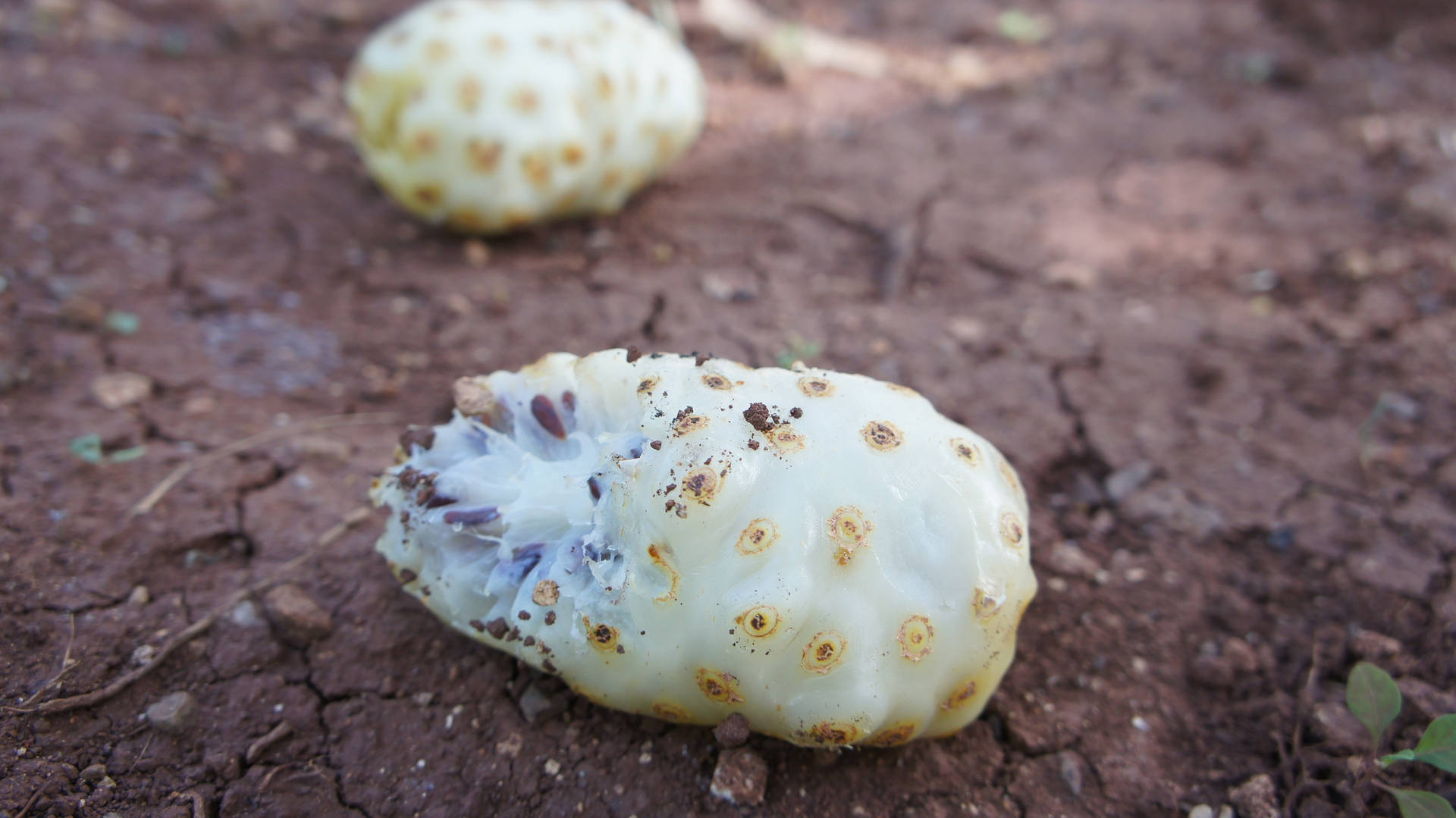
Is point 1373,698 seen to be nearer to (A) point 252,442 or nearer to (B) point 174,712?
(B) point 174,712

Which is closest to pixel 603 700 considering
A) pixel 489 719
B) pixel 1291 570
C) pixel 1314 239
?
pixel 489 719

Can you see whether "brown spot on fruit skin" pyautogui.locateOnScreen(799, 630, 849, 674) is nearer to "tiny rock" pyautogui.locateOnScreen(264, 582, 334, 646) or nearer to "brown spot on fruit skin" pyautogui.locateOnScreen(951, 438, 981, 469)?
"brown spot on fruit skin" pyautogui.locateOnScreen(951, 438, 981, 469)

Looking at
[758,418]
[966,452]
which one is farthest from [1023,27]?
[758,418]

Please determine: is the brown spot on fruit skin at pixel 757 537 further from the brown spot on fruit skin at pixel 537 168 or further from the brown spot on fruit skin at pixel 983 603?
the brown spot on fruit skin at pixel 537 168

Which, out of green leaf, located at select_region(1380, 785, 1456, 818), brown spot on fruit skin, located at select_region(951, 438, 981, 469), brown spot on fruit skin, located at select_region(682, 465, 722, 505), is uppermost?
brown spot on fruit skin, located at select_region(682, 465, 722, 505)

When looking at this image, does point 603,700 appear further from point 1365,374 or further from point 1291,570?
point 1365,374

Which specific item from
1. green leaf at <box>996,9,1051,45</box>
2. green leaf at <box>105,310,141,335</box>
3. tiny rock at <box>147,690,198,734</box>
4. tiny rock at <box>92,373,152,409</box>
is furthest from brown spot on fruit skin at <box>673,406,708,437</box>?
green leaf at <box>996,9,1051,45</box>
